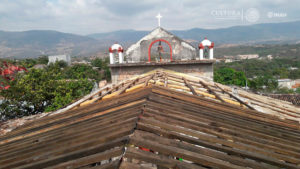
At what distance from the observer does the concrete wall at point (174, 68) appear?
1030 cm

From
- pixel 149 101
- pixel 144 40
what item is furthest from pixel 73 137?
pixel 144 40

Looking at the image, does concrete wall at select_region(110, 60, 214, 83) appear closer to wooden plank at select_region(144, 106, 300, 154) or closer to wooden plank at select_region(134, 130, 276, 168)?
wooden plank at select_region(144, 106, 300, 154)

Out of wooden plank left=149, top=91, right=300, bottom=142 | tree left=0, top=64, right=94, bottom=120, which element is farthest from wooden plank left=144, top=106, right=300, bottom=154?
tree left=0, top=64, right=94, bottom=120

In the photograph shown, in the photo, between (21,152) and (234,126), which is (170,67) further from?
(21,152)

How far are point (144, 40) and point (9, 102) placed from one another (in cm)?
952

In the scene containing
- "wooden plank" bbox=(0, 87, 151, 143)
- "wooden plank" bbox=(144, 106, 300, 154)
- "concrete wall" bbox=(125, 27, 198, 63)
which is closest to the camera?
"wooden plank" bbox=(144, 106, 300, 154)

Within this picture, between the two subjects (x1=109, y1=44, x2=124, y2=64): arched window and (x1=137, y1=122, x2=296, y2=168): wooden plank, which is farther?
(x1=109, y1=44, x2=124, y2=64): arched window

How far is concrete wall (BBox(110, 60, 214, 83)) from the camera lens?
10.3 m

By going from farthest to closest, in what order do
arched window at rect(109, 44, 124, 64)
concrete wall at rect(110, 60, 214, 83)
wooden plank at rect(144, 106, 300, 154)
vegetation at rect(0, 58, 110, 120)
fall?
vegetation at rect(0, 58, 110, 120) < arched window at rect(109, 44, 124, 64) < concrete wall at rect(110, 60, 214, 83) < wooden plank at rect(144, 106, 300, 154)

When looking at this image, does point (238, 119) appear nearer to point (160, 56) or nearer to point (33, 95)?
point (160, 56)

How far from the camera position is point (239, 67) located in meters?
65.5

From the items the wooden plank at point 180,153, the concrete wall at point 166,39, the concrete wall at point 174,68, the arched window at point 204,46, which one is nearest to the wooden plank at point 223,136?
the wooden plank at point 180,153

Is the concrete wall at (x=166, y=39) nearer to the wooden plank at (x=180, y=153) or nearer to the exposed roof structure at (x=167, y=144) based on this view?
the exposed roof structure at (x=167, y=144)

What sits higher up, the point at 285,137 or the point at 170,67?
the point at 170,67
